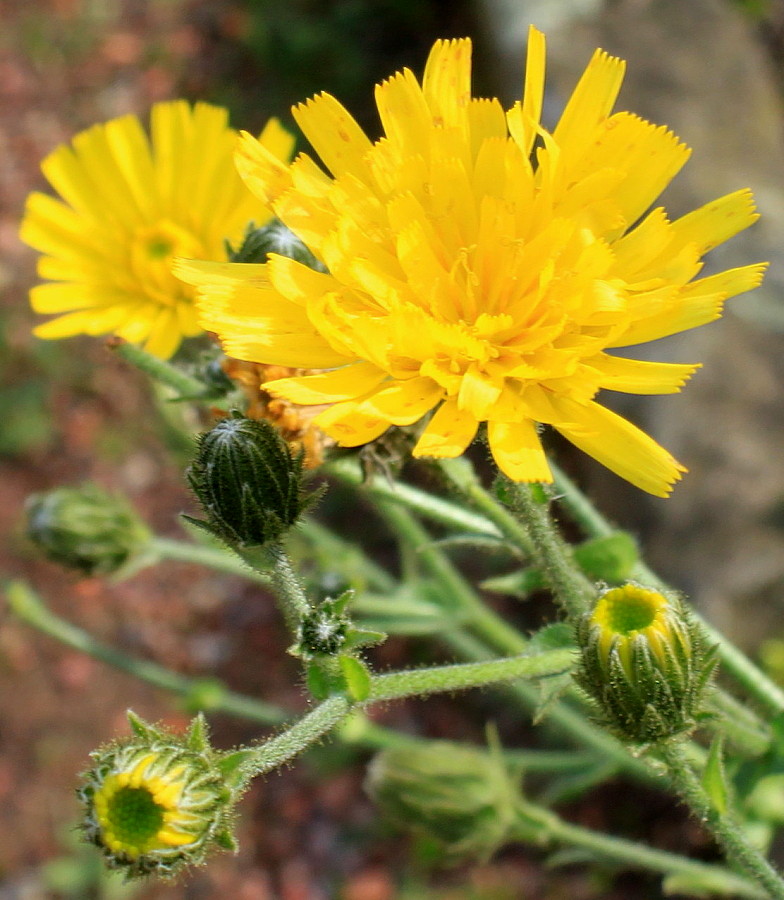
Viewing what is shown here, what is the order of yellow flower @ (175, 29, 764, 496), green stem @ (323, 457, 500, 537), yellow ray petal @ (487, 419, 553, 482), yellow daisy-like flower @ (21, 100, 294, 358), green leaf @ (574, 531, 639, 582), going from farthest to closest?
1. yellow daisy-like flower @ (21, 100, 294, 358)
2. green stem @ (323, 457, 500, 537)
3. green leaf @ (574, 531, 639, 582)
4. yellow flower @ (175, 29, 764, 496)
5. yellow ray petal @ (487, 419, 553, 482)

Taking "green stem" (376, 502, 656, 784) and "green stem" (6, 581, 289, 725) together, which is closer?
"green stem" (376, 502, 656, 784)

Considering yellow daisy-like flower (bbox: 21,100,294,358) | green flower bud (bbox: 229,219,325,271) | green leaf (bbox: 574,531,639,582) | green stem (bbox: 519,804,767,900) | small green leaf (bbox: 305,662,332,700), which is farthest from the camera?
yellow daisy-like flower (bbox: 21,100,294,358)

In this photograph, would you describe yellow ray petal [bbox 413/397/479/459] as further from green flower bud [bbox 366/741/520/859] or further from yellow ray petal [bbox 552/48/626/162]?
green flower bud [bbox 366/741/520/859]

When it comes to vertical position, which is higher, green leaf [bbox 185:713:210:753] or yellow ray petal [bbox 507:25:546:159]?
yellow ray petal [bbox 507:25:546:159]

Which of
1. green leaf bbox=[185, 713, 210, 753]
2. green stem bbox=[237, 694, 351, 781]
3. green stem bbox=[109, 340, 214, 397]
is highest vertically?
green stem bbox=[109, 340, 214, 397]

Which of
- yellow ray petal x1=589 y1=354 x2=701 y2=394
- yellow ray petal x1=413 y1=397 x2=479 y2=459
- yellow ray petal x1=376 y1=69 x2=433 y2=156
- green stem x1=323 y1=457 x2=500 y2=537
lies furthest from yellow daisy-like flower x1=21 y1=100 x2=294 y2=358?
yellow ray petal x1=589 y1=354 x2=701 y2=394

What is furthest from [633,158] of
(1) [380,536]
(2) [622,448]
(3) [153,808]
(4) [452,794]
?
(1) [380,536]
